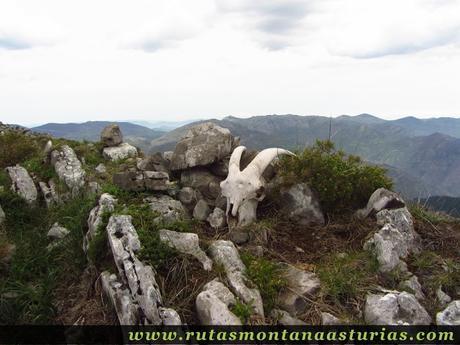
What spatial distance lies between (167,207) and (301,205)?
11.1 ft

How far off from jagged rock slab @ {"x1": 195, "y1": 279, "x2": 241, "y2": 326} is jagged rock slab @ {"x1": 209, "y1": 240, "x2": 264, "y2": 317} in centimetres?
24

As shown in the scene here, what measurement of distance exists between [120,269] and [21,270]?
9.64 feet

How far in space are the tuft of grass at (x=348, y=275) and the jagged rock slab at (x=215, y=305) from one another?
6.62 ft

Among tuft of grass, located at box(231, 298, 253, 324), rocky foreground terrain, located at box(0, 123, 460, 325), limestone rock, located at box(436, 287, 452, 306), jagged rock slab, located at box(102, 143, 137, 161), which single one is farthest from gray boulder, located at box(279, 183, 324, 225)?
jagged rock slab, located at box(102, 143, 137, 161)

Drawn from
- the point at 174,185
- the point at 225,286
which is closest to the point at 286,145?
the point at 174,185

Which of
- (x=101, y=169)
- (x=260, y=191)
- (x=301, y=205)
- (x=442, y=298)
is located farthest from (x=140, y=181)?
(x=442, y=298)

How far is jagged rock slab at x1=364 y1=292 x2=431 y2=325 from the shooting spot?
22.5 feet

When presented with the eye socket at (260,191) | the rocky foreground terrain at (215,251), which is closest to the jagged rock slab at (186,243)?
the rocky foreground terrain at (215,251)

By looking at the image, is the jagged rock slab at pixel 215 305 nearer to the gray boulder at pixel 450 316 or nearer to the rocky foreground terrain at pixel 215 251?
the rocky foreground terrain at pixel 215 251

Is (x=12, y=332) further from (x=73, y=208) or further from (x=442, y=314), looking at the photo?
(x=442, y=314)

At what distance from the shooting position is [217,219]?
10.0m

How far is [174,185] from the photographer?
10805 millimetres

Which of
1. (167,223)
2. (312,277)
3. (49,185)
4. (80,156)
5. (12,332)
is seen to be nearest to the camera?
(12,332)

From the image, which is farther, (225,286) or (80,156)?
(80,156)
